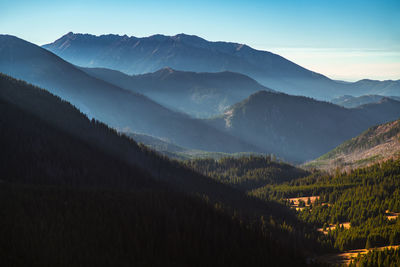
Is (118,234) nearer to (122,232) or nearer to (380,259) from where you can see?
(122,232)

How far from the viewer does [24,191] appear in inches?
4134

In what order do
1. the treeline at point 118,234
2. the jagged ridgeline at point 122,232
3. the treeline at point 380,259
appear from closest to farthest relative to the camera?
the treeline at point 118,234 → the jagged ridgeline at point 122,232 → the treeline at point 380,259

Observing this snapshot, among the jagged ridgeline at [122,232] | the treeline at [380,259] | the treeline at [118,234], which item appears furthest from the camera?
the treeline at [380,259]

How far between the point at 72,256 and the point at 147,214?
37.2 m

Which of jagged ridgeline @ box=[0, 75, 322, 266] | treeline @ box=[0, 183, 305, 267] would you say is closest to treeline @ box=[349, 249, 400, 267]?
jagged ridgeline @ box=[0, 75, 322, 266]

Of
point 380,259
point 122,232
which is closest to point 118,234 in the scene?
point 122,232

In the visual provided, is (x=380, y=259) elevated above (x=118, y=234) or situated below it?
below

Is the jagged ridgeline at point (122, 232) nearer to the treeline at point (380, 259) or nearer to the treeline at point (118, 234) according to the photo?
the treeline at point (118, 234)

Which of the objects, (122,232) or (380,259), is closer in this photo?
(122,232)

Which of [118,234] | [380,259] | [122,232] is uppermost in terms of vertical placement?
[118,234]

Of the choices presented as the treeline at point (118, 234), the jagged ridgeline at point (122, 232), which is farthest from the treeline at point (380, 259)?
the treeline at point (118, 234)

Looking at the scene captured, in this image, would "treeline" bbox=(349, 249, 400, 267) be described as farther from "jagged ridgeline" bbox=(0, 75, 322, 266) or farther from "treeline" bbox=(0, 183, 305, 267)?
"treeline" bbox=(0, 183, 305, 267)

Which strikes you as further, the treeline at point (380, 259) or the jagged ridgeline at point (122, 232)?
the treeline at point (380, 259)

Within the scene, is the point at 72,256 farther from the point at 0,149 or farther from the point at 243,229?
the point at 0,149
